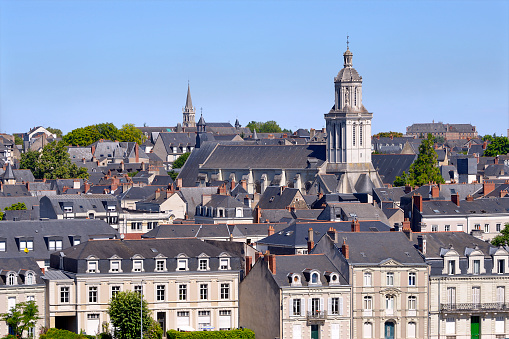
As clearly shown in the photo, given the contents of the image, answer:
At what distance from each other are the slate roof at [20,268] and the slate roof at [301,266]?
12387mm

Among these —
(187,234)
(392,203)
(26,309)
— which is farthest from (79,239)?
(392,203)

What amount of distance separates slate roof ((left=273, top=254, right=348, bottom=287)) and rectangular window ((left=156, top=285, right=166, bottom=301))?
6.26 metres

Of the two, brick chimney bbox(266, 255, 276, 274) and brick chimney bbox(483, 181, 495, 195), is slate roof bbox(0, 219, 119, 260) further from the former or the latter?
brick chimney bbox(483, 181, 495, 195)

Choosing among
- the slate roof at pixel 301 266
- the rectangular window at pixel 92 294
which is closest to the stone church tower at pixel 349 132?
the slate roof at pixel 301 266

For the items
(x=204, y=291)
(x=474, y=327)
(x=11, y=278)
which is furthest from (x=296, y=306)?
(x=11, y=278)

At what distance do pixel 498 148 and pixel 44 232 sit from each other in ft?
402

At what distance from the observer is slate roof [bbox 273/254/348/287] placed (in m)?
63.3

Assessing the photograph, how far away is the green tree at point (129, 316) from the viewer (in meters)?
61.0

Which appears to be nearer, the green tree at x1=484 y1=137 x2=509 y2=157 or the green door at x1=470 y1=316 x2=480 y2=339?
the green door at x1=470 y1=316 x2=480 y2=339

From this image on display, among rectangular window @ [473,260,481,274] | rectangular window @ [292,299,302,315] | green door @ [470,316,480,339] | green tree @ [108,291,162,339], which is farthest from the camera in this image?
rectangular window @ [473,260,481,274]

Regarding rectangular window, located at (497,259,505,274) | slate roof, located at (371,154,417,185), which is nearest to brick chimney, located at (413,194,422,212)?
rectangular window, located at (497,259,505,274)

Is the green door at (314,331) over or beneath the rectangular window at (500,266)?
beneath

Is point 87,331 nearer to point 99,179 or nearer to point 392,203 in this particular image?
point 392,203

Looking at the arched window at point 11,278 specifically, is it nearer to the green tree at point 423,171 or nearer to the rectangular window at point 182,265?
the rectangular window at point 182,265
